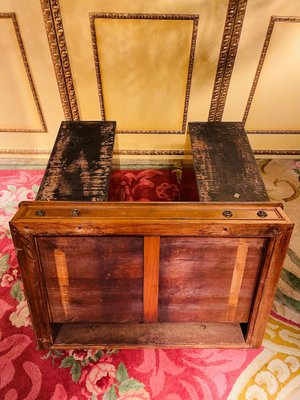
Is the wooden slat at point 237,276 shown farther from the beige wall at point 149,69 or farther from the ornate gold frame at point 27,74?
the ornate gold frame at point 27,74

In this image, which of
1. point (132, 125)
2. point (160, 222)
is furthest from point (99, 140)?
point (160, 222)

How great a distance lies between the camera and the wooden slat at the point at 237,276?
90 centimetres

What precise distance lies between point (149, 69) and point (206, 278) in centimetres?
113

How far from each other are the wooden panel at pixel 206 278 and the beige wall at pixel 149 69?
1075 millimetres

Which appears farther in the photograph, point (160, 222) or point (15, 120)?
point (15, 120)

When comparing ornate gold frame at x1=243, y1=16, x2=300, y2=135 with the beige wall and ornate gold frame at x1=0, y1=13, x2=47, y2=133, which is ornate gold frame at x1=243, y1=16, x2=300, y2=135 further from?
ornate gold frame at x1=0, y1=13, x2=47, y2=133

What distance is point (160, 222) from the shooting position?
0.85m

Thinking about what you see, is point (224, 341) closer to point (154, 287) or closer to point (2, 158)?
point (154, 287)

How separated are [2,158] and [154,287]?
1443 mm

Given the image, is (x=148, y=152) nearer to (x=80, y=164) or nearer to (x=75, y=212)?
(x=80, y=164)

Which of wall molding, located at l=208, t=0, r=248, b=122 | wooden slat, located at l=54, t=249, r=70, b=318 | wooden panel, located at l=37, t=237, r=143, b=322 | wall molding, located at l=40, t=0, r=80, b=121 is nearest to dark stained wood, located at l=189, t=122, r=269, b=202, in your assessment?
wall molding, located at l=208, t=0, r=248, b=122

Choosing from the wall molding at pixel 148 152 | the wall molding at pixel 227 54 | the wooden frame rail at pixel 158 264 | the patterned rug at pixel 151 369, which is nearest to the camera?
the wooden frame rail at pixel 158 264

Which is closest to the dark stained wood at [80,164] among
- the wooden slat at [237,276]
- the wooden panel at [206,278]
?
the wooden panel at [206,278]

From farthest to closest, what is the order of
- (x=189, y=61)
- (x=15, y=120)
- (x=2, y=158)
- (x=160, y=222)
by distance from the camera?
(x=2, y=158) < (x=15, y=120) < (x=189, y=61) < (x=160, y=222)
